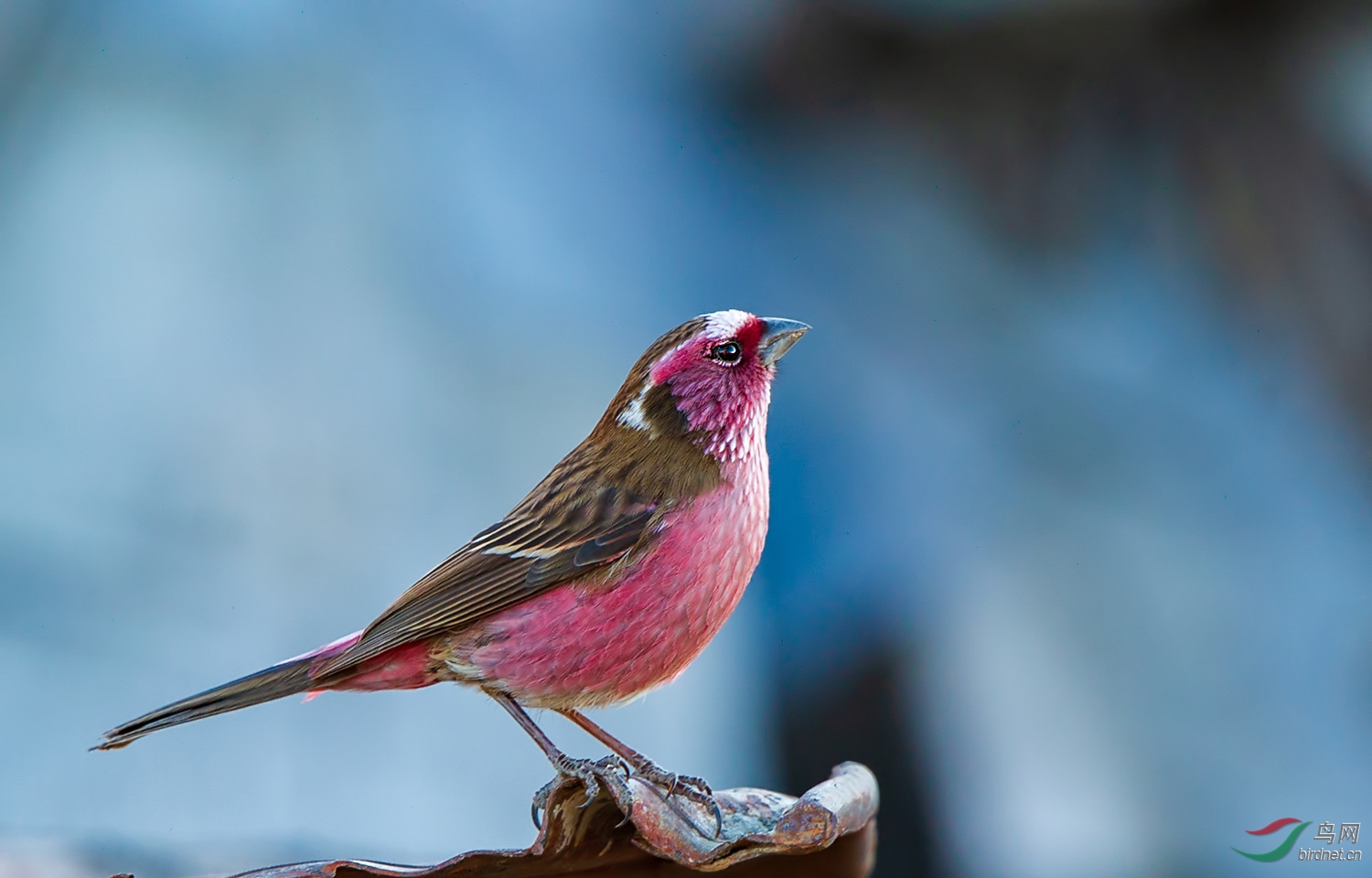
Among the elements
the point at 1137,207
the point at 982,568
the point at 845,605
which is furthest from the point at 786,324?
the point at 1137,207

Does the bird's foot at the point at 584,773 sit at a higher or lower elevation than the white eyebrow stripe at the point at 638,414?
lower

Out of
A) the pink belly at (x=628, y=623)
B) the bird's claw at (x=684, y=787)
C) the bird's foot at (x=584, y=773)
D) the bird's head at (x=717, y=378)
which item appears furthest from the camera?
the bird's head at (x=717, y=378)

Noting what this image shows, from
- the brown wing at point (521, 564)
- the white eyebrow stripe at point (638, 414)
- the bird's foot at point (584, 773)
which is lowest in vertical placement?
the bird's foot at point (584, 773)

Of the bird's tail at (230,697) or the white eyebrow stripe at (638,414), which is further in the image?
the white eyebrow stripe at (638,414)

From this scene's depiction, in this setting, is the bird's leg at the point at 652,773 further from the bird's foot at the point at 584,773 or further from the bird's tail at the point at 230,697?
the bird's tail at the point at 230,697

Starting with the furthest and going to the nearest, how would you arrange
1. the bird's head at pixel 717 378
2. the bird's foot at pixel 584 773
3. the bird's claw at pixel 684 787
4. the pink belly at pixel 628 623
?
the bird's head at pixel 717 378 < the pink belly at pixel 628 623 < the bird's claw at pixel 684 787 < the bird's foot at pixel 584 773

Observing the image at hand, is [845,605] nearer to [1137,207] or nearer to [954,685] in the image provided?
[954,685]

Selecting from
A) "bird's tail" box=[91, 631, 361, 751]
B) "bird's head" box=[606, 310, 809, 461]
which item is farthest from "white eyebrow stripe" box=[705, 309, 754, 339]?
"bird's tail" box=[91, 631, 361, 751]

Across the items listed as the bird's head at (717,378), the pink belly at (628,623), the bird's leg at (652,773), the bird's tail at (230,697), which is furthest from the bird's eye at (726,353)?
the bird's tail at (230,697)
